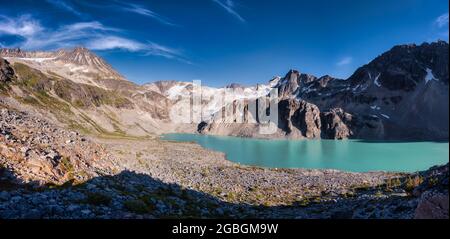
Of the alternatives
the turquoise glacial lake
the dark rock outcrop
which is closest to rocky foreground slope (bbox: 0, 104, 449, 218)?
the turquoise glacial lake

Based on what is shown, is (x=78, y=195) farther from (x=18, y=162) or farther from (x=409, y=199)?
(x=409, y=199)

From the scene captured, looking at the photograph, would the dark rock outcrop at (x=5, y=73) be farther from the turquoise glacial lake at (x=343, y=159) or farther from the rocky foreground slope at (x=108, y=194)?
the rocky foreground slope at (x=108, y=194)

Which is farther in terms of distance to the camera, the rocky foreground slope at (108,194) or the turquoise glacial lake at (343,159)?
the turquoise glacial lake at (343,159)

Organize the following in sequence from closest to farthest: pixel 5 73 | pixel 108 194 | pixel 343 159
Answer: pixel 108 194, pixel 343 159, pixel 5 73

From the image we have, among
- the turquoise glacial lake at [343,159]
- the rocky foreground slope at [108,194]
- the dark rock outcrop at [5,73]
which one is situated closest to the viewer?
the rocky foreground slope at [108,194]

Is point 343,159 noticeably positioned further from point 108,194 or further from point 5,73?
point 5,73

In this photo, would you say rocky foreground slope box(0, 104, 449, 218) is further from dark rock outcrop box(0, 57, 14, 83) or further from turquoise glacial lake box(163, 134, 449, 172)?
dark rock outcrop box(0, 57, 14, 83)

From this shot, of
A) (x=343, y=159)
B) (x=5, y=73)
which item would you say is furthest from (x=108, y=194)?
(x=5, y=73)

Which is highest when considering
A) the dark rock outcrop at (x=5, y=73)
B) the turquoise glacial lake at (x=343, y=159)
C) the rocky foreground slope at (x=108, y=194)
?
the dark rock outcrop at (x=5, y=73)

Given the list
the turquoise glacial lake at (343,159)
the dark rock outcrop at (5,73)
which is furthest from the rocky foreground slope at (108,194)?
the dark rock outcrop at (5,73)

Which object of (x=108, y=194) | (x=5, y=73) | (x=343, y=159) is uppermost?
(x=5, y=73)

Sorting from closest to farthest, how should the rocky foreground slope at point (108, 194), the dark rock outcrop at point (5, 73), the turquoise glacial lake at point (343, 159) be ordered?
the rocky foreground slope at point (108, 194) < the turquoise glacial lake at point (343, 159) < the dark rock outcrop at point (5, 73)
